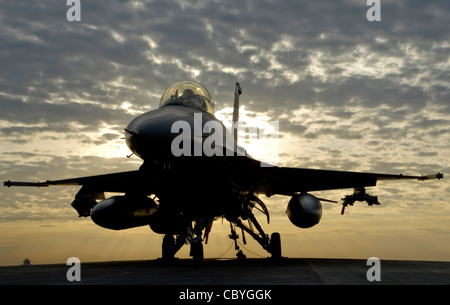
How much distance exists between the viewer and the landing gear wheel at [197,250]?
1373 cm

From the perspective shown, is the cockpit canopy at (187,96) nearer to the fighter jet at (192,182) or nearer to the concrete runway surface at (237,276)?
the fighter jet at (192,182)

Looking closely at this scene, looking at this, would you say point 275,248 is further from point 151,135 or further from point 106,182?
point 151,135

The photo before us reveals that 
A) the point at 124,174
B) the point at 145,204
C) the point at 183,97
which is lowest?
the point at 145,204

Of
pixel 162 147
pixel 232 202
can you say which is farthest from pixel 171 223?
pixel 162 147

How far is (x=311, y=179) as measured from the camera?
56.9 feet

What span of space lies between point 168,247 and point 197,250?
3.85m

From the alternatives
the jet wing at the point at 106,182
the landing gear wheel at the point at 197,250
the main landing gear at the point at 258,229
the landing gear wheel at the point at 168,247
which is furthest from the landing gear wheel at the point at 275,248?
the jet wing at the point at 106,182

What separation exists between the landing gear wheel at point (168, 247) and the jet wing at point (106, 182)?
103 inches

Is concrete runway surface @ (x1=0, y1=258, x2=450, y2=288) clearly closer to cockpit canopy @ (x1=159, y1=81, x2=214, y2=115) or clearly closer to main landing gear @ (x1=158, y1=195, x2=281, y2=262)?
main landing gear @ (x1=158, y1=195, x2=281, y2=262)

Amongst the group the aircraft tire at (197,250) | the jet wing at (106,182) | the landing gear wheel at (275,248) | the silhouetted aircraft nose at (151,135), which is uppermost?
the silhouetted aircraft nose at (151,135)
